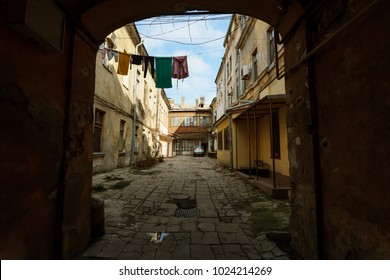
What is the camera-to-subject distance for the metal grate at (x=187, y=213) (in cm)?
378

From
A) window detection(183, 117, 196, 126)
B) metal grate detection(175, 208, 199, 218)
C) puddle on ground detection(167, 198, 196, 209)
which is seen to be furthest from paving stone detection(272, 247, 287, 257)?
window detection(183, 117, 196, 126)

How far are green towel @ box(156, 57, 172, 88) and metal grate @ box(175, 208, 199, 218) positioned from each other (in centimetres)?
546

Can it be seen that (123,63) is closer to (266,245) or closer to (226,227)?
(226,227)

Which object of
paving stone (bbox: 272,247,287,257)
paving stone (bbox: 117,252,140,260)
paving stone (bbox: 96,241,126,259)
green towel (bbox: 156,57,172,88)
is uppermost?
green towel (bbox: 156,57,172,88)

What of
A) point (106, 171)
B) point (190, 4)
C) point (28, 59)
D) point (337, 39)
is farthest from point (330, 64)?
point (106, 171)

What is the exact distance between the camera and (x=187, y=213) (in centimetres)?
396

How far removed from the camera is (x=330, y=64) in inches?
69.6

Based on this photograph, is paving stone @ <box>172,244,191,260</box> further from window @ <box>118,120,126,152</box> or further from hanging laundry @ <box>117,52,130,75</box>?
window @ <box>118,120,126,152</box>

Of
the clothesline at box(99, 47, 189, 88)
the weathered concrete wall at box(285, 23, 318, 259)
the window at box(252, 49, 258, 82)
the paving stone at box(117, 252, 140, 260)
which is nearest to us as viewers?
the weathered concrete wall at box(285, 23, 318, 259)

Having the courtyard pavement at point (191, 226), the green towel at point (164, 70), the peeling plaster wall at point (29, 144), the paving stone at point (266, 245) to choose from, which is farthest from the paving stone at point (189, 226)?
the green towel at point (164, 70)

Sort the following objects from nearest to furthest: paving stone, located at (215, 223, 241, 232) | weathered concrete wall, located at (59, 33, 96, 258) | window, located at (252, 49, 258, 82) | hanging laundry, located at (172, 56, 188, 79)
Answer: weathered concrete wall, located at (59, 33, 96, 258) → paving stone, located at (215, 223, 241, 232) → hanging laundry, located at (172, 56, 188, 79) → window, located at (252, 49, 258, 82)

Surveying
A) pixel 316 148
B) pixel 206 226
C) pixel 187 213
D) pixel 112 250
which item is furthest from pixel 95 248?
pixel 316 148

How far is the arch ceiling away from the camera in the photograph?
7.65ft

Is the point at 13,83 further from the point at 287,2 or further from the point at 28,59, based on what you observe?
the point at 287,2
